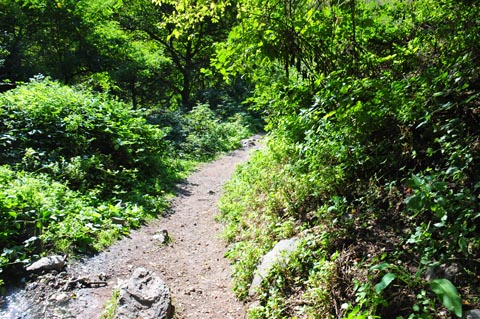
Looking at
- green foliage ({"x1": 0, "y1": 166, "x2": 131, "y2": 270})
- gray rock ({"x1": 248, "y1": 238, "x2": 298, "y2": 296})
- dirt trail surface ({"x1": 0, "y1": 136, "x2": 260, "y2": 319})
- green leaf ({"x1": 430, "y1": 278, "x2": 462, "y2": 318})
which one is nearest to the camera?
green leaf ({"x1": 430, "y1": 278, "x2": 462, "y2": 318})

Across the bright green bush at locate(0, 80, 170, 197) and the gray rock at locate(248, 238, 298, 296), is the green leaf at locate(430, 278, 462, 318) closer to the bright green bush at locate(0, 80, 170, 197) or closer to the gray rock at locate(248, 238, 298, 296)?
the gray rock at locate(248, 238, 298, 296)

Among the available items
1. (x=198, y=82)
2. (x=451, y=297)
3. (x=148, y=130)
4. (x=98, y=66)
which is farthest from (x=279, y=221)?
(x=198, y=82)

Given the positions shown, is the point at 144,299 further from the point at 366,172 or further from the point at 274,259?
the point at 366,172

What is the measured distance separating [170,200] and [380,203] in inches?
239

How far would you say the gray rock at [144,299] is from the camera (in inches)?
161

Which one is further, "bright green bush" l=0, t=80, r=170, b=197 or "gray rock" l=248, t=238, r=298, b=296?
"bright green bush" l=0, t=80, r=170, b=197

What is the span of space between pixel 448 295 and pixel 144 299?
3.37m

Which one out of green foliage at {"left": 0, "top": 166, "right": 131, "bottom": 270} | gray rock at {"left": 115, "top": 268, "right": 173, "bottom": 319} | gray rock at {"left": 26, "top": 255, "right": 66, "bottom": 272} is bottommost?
gray rock at {"left": 115, "top": 268, "right": 173, "bottom": 319}

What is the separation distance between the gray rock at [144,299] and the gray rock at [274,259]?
108 centimetres

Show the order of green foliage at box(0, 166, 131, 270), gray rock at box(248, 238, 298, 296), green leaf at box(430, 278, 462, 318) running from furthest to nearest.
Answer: green foliage at box(0, 166, 131, 270) → gray rock at box(248, 238, 298, 296) → green leaf at box(430, 278, 462, 318)

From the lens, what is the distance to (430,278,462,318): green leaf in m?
2.06

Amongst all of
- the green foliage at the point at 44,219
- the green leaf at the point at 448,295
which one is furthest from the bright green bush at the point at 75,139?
the green leaf at the point at 448,295

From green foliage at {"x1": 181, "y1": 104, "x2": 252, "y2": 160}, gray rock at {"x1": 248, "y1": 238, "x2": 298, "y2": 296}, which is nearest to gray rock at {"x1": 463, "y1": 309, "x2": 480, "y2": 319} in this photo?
gray rock at {"x1": 248, "y1": 238, "x2": 298, "y2": 296}

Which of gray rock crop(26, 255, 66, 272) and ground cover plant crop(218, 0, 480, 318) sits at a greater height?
ground cover plant crop(218, 0, 480, 318)
